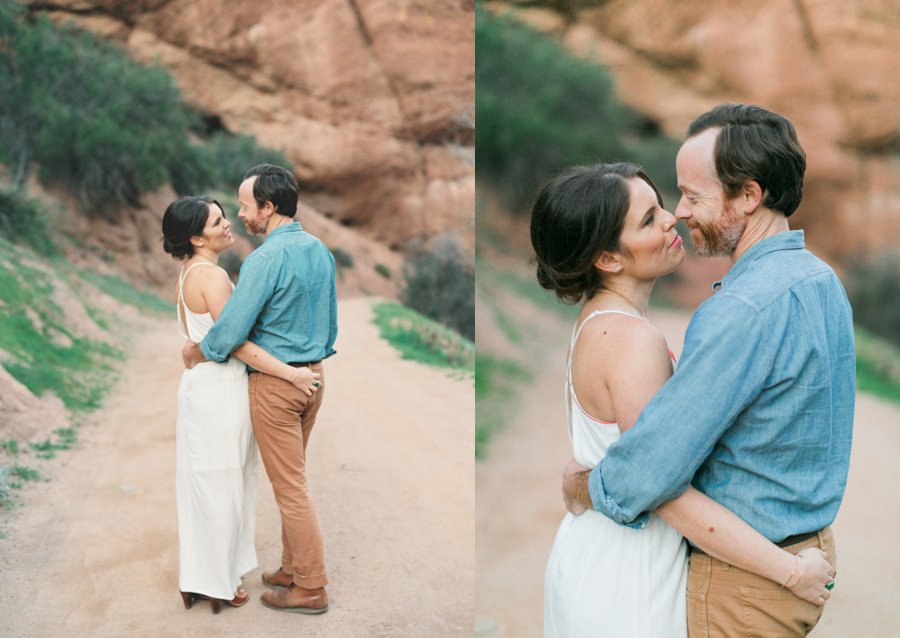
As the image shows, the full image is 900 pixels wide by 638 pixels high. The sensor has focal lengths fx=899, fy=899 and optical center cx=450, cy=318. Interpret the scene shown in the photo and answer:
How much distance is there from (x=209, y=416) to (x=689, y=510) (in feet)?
7.41

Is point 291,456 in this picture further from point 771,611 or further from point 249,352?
point 771,611

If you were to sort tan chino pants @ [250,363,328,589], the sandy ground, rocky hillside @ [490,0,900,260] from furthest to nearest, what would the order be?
1. rocky hillside @ [490,0,900,260]
2. the sandy ground
3. tan chino pants @ [250,363,328,589]

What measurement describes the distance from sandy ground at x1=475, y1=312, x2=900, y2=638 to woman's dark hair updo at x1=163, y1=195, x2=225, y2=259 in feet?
8.71

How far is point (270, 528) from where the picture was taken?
176 inches

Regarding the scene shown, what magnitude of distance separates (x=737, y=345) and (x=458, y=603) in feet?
8.63

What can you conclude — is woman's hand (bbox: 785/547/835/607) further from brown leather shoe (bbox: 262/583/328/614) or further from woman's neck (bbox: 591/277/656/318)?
brown leather shoe (bbox: 262/583/328/614)

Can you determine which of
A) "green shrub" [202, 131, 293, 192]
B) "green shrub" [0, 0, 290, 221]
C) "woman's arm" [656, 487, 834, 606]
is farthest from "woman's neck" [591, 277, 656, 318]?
"green shrub" [202, 131, 293, 192]

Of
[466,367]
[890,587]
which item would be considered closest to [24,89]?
[466,367]

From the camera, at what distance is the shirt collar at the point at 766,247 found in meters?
1.51

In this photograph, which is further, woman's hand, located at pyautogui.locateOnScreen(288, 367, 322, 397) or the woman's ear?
woman's hand, located at pyautogui.locateOnScreen(288, 367, 322, 397)

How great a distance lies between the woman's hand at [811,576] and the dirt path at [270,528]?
2234 millimetres

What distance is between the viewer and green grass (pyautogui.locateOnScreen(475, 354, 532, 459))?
8039 millimetres

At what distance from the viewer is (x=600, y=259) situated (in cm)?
→ 166

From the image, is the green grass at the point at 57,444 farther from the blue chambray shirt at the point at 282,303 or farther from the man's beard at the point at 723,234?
the man's beard at the point at 723,234
